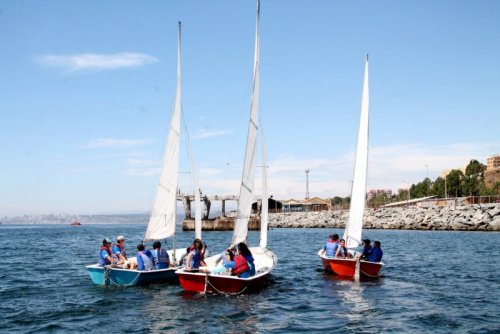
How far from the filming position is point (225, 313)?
1852 cm

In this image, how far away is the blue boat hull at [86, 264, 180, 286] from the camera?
76.5ft

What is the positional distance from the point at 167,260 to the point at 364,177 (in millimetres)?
12469

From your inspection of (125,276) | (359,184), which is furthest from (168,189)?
(359,184)

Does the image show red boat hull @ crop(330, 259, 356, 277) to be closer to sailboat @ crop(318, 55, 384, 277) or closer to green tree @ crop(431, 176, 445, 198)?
sailboat @ crop(318, 55, 384, 277)

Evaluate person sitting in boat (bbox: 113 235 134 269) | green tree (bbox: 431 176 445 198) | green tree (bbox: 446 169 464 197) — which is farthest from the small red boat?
green tree (bbox: 431 176 445 198)

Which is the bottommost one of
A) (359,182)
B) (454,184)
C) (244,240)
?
(244,240)

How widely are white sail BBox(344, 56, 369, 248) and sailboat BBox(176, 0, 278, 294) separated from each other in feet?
17.6

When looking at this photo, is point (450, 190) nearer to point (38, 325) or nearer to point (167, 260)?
point (167, 260)

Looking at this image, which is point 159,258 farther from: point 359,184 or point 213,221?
point 213,221

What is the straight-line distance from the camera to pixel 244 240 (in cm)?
2386

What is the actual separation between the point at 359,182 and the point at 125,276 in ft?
47.1

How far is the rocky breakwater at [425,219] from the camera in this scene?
73.8m

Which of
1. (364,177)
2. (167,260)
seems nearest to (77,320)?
(167,260)

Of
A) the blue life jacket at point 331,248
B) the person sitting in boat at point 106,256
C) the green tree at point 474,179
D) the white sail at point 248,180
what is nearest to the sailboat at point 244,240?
the white sail at point 248,180
